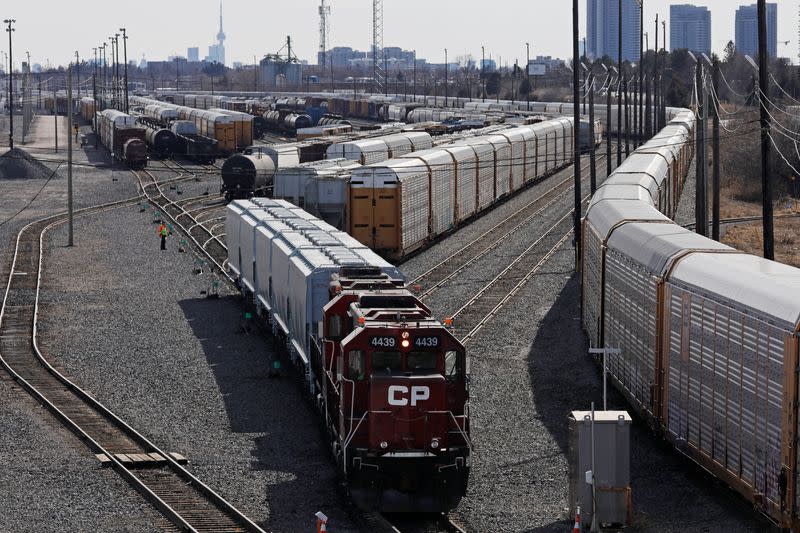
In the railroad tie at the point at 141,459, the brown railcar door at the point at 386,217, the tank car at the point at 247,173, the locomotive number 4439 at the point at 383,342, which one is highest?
the tank car at the point at 247,173

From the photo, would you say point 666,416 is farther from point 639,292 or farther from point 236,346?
point 236,346

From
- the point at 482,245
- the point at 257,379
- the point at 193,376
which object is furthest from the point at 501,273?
the point at 193,376

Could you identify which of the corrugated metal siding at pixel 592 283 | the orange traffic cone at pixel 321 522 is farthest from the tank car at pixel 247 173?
the orange traffic cone at pixel 321 522

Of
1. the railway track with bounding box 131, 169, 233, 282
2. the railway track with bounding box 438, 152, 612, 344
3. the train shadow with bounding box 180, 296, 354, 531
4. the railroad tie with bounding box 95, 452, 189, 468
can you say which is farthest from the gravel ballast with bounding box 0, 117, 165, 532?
the railway track with bounding box 131, 169, 233, 282

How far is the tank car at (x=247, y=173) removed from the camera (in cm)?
5788

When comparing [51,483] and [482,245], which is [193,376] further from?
[482,245]

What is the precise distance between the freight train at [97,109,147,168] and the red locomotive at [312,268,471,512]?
69.4 m

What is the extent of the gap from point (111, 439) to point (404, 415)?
23.2 feet

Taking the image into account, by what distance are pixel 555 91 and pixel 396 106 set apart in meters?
75.7

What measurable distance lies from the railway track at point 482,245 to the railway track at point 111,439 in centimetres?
735

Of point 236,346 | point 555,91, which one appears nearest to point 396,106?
point 555,91

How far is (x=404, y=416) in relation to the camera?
53.1 feet

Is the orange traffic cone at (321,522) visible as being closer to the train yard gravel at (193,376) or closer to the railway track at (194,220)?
the train yard gravel at (193,376)

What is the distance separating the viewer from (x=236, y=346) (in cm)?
2911
